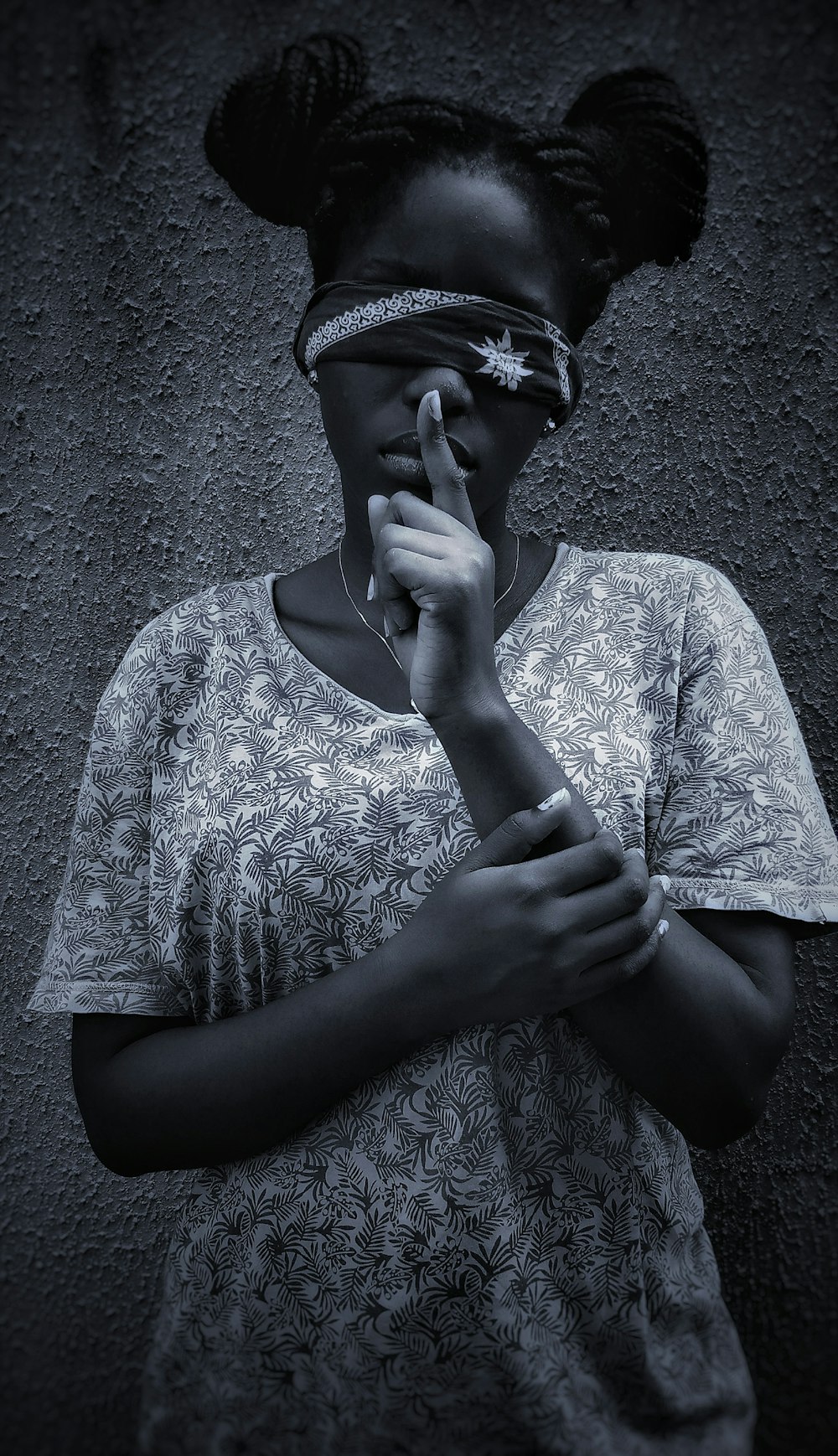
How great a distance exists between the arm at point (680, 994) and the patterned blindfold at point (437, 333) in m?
0.28

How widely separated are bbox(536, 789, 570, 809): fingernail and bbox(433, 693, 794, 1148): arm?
0.01 metres

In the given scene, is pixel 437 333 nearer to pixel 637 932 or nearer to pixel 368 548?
pixel 368 548

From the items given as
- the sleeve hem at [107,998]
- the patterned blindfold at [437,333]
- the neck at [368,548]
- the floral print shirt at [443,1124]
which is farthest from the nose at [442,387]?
the sleeve hem at [107,998]

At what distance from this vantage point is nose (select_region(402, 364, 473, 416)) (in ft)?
2.69

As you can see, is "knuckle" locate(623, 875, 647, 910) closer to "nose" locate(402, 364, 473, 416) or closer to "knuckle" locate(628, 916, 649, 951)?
"knuckle" locate(628, 916, 649, 951)

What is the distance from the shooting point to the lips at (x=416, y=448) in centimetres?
82

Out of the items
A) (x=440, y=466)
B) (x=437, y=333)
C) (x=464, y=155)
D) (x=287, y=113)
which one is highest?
(x=287, y=113)

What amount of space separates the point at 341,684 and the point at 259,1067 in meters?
0.32

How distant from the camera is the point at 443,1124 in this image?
79cm

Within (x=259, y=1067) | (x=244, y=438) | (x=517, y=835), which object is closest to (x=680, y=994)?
(x=517, y=835)

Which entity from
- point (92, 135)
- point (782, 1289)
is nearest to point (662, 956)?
point (782, 1289)

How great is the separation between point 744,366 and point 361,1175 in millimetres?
995

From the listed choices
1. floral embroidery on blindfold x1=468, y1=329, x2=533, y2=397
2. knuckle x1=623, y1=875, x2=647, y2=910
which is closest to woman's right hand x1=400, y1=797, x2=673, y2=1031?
knuckle x1=623, y1=875, x2=647, y2=910

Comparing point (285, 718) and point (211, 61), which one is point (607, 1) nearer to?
point (211, 61)
